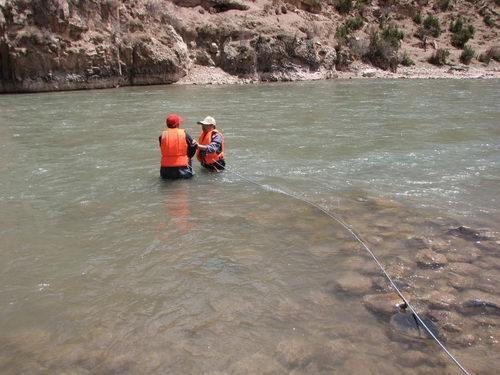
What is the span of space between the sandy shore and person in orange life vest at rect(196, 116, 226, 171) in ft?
63.0

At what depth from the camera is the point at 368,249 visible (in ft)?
16.6

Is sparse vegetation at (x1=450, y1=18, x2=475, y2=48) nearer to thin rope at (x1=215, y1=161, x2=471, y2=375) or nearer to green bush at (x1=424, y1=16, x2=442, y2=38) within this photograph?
green bush at (x1=424, y1=16, x2=442, y2=38)

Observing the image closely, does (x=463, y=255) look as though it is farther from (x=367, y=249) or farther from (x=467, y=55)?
(x=467, y=55)

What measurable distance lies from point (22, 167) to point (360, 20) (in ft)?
104

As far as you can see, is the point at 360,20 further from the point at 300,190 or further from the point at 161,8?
the point at 300,190

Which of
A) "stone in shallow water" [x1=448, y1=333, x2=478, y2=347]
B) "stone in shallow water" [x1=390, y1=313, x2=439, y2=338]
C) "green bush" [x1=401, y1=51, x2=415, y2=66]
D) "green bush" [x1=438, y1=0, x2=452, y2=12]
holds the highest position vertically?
"green bush" [x1=438, y1=0, x2=452, y2=12]

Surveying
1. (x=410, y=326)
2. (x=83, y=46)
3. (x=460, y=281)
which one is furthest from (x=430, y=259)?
(x=83, y=46)

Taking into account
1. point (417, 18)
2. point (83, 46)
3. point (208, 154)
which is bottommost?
point (208, 154)

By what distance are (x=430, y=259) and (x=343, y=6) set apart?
3546cm

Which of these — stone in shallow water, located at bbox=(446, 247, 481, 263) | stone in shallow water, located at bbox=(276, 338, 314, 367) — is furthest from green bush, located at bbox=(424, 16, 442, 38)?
stone in shallow water, located at bbox=(276, 338, 314, 367)

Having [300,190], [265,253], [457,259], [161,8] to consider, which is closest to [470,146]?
[300,190]

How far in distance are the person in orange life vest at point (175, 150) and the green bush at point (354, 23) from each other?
29839 millimetres

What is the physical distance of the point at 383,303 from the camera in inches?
160

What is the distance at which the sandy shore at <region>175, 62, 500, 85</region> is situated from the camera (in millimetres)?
27547
